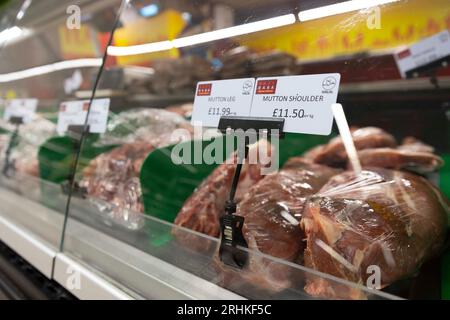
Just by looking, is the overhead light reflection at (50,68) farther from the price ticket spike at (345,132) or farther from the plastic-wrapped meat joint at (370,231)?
the plastic-wrapped meat joint at (370,231)

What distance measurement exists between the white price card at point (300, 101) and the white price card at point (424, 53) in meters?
1.05

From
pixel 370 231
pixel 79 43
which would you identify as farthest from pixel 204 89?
pixel 79 43

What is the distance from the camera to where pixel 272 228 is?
769 millimetres

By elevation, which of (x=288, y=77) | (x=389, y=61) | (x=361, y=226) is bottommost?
(x=361, y=226)

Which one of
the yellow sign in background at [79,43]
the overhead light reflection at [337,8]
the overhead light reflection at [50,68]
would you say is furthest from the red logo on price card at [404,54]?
the yellow sign in background at [79,43]

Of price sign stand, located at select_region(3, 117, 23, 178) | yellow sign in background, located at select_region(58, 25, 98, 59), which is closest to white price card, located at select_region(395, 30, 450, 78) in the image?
yellow sign in background, located at select_region(58, 25, 98, 59)

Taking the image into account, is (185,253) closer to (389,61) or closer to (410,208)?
(410,208)

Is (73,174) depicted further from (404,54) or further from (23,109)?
(404,54)

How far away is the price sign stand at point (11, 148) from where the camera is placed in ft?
6.00

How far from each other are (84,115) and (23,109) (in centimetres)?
80

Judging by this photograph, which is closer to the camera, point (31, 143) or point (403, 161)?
point (403, 161)

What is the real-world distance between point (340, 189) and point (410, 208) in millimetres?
135

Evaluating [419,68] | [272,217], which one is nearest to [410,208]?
[272,217]

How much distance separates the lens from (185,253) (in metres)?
0.88
